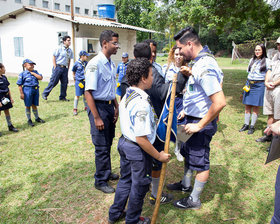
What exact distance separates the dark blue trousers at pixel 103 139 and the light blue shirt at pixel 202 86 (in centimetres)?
111

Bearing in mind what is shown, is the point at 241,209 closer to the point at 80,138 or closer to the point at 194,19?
the point at 80,138

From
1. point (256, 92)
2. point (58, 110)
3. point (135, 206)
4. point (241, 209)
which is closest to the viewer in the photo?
point (135, 206)

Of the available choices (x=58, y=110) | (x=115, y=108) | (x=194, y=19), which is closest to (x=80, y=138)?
(x=115, y=108)

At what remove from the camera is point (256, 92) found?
17.6ft

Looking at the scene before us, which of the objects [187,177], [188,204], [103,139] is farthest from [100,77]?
[188,204]

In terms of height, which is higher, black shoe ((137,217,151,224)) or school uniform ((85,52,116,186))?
school uniform ((85,52,116,186))

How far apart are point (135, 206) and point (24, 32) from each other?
1552cm

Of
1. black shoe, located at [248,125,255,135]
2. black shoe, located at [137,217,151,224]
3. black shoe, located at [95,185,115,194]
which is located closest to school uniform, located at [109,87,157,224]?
black shoe, located at [137,217,151,224]

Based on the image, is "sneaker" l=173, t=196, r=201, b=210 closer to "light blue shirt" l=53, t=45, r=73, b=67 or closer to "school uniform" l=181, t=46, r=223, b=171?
"school uniform" l=181, t=46, r=223, b=171

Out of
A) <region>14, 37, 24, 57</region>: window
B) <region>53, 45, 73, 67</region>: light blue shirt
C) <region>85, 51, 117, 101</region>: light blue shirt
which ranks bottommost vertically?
<region>85, 51, 117, 101</region>: light blue shirt

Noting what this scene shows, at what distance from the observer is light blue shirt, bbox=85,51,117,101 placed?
300 centimetres

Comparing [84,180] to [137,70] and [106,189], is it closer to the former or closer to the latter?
[106,189]

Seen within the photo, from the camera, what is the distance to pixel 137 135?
219 centimetres

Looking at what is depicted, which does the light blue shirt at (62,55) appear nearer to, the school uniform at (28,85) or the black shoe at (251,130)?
the school uniform at (28,85)
